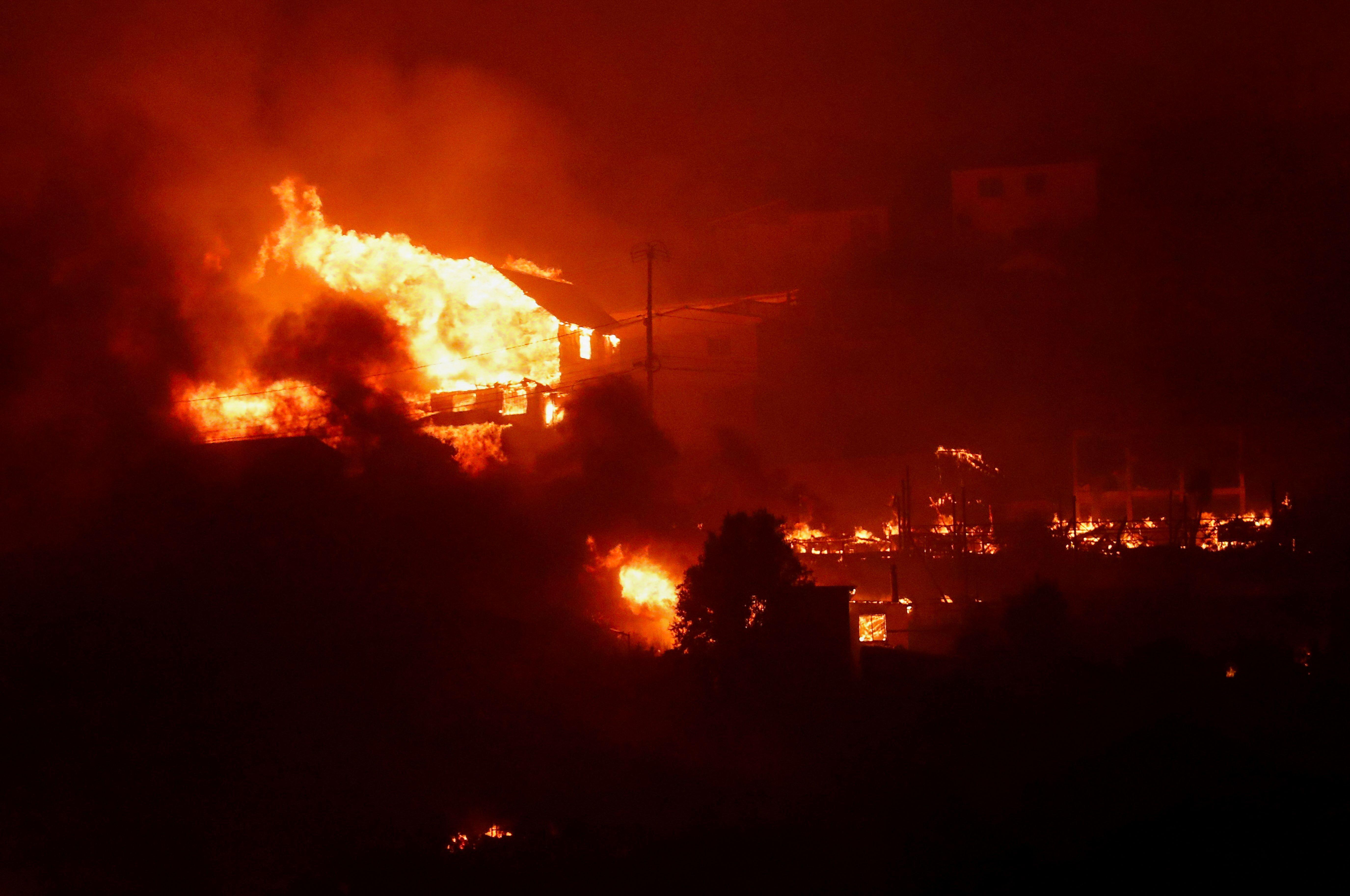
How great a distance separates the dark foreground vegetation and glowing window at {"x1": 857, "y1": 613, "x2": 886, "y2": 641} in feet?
3.54

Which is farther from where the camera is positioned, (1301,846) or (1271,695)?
(1271,695)

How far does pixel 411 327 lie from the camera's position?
2864 cm

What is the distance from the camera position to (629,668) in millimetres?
18344

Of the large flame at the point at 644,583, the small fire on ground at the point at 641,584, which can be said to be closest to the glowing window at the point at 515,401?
the small fire on ground at the point at 641,584

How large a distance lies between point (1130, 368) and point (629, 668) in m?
18.3

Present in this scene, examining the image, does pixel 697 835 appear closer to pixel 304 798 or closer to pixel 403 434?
pixel 304 798

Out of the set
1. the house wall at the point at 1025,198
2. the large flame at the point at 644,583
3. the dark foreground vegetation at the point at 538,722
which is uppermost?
the house wall at the point at 1025,198

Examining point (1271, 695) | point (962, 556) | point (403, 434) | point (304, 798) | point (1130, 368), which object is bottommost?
point (304, 798)

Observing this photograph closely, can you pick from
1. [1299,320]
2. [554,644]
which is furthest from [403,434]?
[1299,320]

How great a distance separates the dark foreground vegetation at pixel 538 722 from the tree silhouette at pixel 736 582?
1.29 feet

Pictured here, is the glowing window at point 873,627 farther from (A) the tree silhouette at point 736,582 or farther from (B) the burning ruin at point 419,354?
(B) the burning ruin at point 419,354

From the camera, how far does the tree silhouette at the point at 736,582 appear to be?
16.6 m

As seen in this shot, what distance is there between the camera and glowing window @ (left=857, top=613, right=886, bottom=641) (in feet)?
62.8

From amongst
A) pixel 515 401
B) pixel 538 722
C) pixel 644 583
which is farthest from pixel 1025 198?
pixel 538 722
